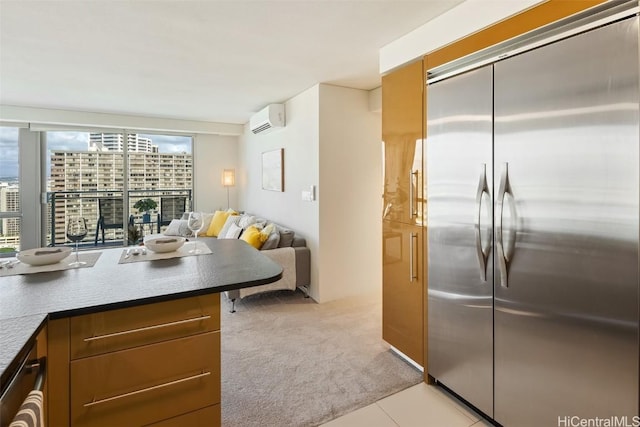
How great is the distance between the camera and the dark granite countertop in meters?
1.04

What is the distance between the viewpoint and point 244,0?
2.00m

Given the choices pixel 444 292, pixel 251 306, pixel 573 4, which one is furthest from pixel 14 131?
pixel 573 4

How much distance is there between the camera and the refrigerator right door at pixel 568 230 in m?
1.28

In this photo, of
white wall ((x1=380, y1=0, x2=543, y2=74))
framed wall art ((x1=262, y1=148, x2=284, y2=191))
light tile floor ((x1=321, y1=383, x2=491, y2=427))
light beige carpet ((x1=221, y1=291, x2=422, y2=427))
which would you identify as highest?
white wall ((x1=380, y1=0, x2=543, y2=74))

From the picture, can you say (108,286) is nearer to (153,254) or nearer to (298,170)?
(153,254)

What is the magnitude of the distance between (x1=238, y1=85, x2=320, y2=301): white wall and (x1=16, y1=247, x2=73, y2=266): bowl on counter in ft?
7.66

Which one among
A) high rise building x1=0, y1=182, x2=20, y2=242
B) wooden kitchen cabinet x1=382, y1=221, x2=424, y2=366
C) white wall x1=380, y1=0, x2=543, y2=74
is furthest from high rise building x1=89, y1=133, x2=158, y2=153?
wooden kitchen cabinet x1=382, y1=221, x2=424, y2=366

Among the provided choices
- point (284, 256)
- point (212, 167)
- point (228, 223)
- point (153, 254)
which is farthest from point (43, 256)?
point (212, 167)

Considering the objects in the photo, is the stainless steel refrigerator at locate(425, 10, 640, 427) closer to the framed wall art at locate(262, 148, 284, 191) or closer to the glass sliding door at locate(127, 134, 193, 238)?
the framed wall art at locate(262, 148, 284, 191)

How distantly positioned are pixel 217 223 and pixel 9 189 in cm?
317

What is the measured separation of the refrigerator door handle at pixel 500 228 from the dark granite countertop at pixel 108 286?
114cm

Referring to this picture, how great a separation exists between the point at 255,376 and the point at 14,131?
562cm

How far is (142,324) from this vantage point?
4.36ft

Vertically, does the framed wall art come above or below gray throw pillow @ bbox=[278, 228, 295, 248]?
above
